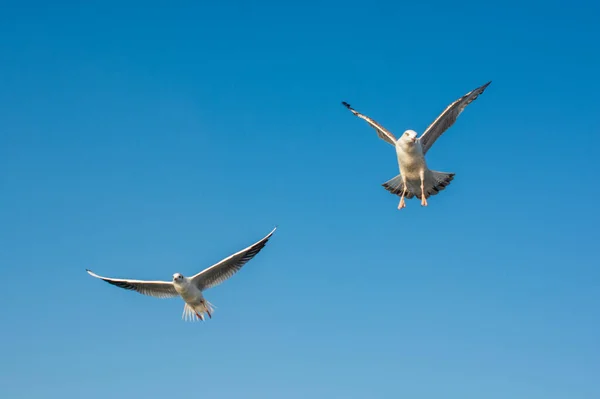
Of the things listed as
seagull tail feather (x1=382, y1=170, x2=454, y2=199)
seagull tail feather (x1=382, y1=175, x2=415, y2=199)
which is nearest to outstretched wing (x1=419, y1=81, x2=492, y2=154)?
seagull tail feather (x1=382, y1=170, x2=454, y2=199)

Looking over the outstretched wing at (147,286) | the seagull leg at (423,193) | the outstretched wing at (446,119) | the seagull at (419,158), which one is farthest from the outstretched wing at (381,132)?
the outstretched wing at (147,286)

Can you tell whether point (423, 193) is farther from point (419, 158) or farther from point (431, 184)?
point (419, 158)

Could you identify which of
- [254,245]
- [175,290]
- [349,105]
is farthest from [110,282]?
[349,105]

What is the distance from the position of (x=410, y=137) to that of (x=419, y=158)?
760 mm

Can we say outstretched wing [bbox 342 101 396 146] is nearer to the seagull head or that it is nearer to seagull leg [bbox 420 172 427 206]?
the seagull head

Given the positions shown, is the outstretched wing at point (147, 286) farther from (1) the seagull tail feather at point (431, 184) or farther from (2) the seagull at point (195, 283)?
(1) the seagull tail feather at point (431, 184)

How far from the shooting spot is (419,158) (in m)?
24.2

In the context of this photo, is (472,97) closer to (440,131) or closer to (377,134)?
(440,131)

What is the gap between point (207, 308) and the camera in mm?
28219

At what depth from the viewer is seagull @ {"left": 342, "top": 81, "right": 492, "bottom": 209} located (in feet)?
79.3

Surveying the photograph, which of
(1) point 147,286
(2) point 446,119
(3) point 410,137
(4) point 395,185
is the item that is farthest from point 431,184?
(1) point 147,286

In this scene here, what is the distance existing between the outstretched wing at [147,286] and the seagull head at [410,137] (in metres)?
9.38

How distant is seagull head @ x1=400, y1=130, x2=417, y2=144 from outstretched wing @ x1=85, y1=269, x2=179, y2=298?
9.38m

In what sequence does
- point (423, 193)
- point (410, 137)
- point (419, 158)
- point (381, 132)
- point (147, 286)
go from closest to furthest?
point (410, 137) < point (419, 158) < point (423, 193) < point (381, 132) < point (147, 286)
